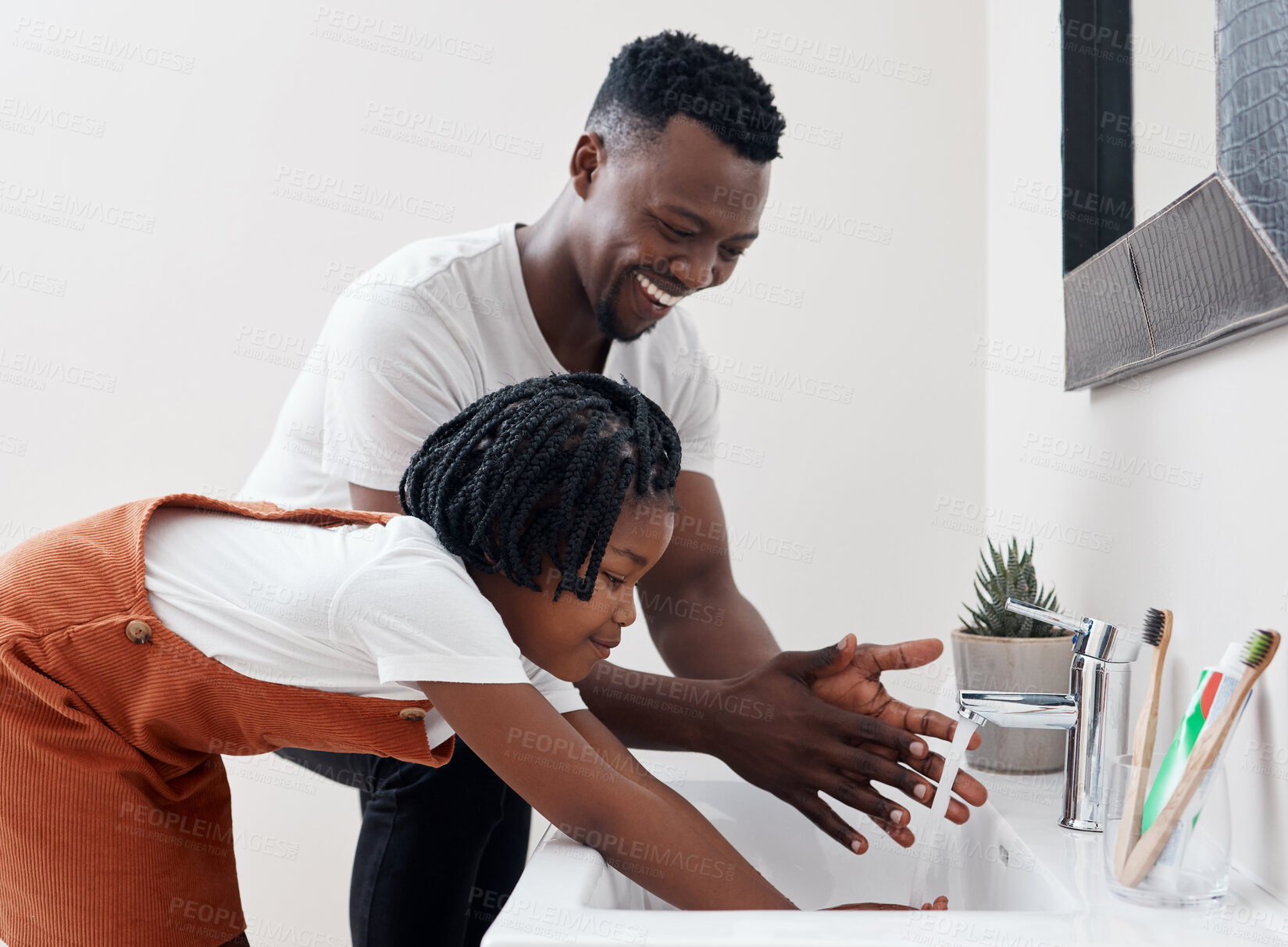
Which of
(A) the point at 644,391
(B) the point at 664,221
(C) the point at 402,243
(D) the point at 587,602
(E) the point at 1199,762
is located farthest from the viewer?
(C) the point at 402,243

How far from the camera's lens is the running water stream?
2.75ft

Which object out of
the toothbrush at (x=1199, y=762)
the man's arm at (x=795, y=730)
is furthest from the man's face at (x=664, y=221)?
the toothbrush at (x=1199, y=762)

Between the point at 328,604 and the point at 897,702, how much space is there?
0.50 meters

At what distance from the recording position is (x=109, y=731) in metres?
0.83

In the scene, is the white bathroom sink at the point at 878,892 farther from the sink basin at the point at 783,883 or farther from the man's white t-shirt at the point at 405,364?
the man's white t-shirt at the point at 405,364

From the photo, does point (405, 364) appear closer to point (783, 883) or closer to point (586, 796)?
point (586, 796)

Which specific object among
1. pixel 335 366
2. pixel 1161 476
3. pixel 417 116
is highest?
pixel 417 116

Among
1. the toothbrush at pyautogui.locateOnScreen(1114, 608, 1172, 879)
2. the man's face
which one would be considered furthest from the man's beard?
the toothbrush at pyautogui.locateOnScreen(1114, 608, 1172, 879)

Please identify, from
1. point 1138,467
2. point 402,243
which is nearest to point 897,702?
point 1138,467

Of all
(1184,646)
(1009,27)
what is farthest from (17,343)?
(1184,646)

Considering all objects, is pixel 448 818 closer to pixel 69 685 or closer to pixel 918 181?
pixel 69 685

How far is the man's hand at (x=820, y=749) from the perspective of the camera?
865 mm

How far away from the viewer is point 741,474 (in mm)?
1768

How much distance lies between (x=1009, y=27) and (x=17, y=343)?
170 cm
